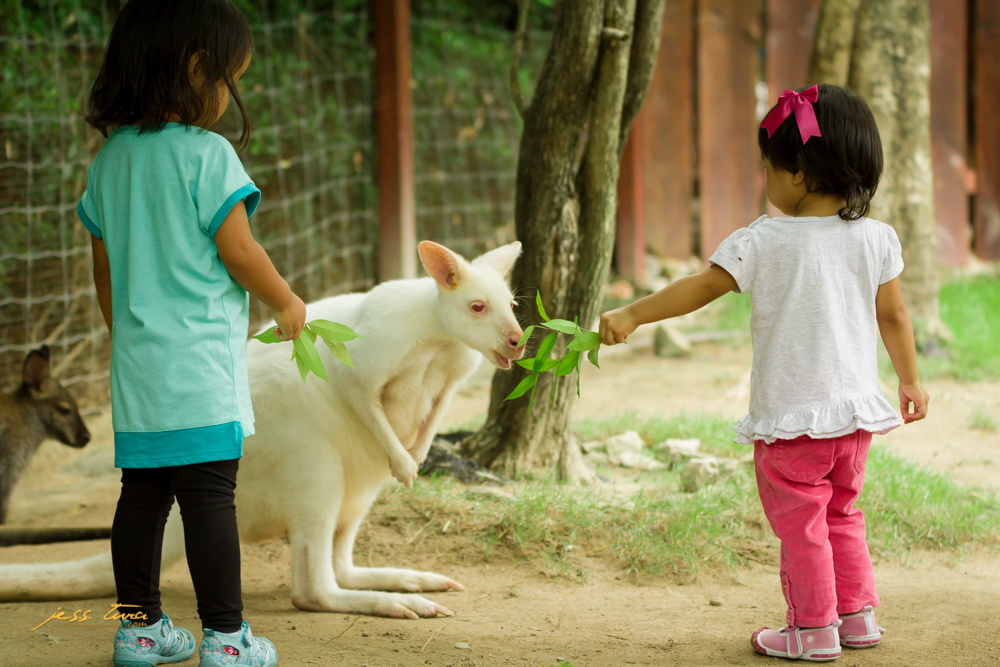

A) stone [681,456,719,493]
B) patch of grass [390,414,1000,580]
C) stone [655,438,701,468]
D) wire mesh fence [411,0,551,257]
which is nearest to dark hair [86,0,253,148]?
patch of grass [390,414,1000,580]

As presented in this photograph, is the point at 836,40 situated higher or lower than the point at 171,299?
higher

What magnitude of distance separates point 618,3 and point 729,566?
1.98 m

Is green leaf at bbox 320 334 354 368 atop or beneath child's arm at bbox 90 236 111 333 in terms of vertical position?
beneath

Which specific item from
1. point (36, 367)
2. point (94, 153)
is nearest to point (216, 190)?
point (36, 367)

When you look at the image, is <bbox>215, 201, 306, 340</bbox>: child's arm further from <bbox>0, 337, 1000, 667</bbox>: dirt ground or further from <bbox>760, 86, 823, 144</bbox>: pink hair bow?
<bbox>760, 86, 823, 144</bbox>: pink hair bow

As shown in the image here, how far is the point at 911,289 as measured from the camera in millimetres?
5953

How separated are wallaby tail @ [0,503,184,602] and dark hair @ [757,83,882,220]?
6.23ft

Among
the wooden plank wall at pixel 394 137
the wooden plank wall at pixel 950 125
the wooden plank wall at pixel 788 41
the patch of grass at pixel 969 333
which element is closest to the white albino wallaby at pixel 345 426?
A: the wooden plank wall at pixel 394 137

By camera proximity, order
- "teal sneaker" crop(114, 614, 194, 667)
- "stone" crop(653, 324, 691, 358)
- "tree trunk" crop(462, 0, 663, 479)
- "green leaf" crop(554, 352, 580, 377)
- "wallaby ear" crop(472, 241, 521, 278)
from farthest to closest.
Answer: "stone" crop(653, 324, 691, 358) < "tree trunk" crop(462, 0, 663, 479) < "wallaby ear" crop(472, 241, 521, 278) < "green leaf" crop(554, 352, 580, 377) < "teal sneaker" crop(114, 614, 194, 667)

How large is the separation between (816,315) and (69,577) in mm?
2129

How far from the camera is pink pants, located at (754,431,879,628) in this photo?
2174 mm

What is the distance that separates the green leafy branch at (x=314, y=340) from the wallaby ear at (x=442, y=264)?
13.4 inches

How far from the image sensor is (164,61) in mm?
2033

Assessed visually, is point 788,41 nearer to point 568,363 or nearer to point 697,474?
point 697,474
